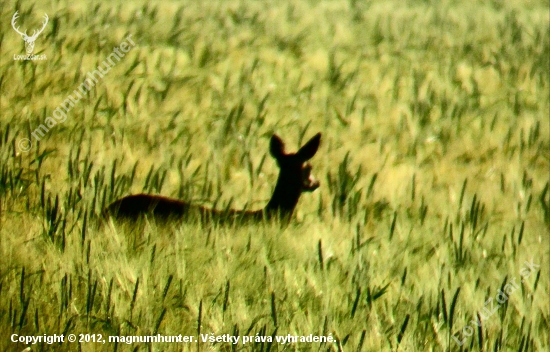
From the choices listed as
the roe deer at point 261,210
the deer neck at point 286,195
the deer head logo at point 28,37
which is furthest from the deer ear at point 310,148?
the deer head logo at point 28,37

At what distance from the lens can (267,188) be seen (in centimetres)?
323

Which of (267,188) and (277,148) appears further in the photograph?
(267,188)

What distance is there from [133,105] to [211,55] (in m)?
1.49

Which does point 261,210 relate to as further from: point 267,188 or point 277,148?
point 267,188

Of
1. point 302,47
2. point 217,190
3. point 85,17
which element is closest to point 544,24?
point 302,47

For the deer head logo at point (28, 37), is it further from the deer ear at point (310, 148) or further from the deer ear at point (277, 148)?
the deer ear at point (310, 148)

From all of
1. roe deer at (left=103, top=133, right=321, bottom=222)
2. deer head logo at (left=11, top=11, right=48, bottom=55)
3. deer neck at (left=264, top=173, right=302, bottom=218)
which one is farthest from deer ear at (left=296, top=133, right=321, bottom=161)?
deer head logo at (left=11, top=11, right=48, bottom=55)

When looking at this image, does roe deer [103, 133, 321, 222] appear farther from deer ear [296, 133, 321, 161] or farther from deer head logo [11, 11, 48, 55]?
deer head logo [11, 11, 48, 55]

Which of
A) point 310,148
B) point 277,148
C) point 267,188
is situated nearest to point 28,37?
point 267,188

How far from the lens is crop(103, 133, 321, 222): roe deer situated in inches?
103

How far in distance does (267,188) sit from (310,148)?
1.33ft

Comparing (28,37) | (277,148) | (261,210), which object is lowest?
(261,210)

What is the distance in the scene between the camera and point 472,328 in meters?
2.10

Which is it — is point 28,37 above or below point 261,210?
above
